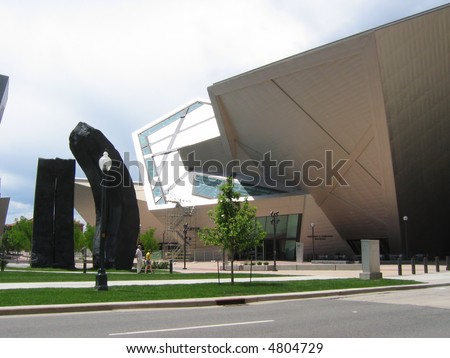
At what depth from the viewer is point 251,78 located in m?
41.8

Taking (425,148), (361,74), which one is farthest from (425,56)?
(425,148)

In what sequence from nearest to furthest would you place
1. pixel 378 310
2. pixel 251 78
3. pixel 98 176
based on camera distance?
pixel 378 310 → pixel 98 176 → pixel 251 78

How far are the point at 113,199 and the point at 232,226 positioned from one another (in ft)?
39.4

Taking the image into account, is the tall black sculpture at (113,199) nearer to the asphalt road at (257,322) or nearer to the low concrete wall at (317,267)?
the low concrete wall at (317,267)

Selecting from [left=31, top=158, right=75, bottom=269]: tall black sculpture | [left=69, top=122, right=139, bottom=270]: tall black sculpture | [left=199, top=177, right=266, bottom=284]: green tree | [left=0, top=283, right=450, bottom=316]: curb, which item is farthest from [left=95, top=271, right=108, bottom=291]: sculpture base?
[left=31, top=158, right=75, bottom=269]: tall black sculpture

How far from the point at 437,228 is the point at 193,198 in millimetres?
26511

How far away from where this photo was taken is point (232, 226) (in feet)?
57.6

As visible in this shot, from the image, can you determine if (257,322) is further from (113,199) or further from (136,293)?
(113,199)

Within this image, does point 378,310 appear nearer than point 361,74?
Yes

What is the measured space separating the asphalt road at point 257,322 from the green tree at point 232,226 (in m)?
4.58

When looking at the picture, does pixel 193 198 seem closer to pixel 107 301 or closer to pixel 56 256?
pixel 56 256
